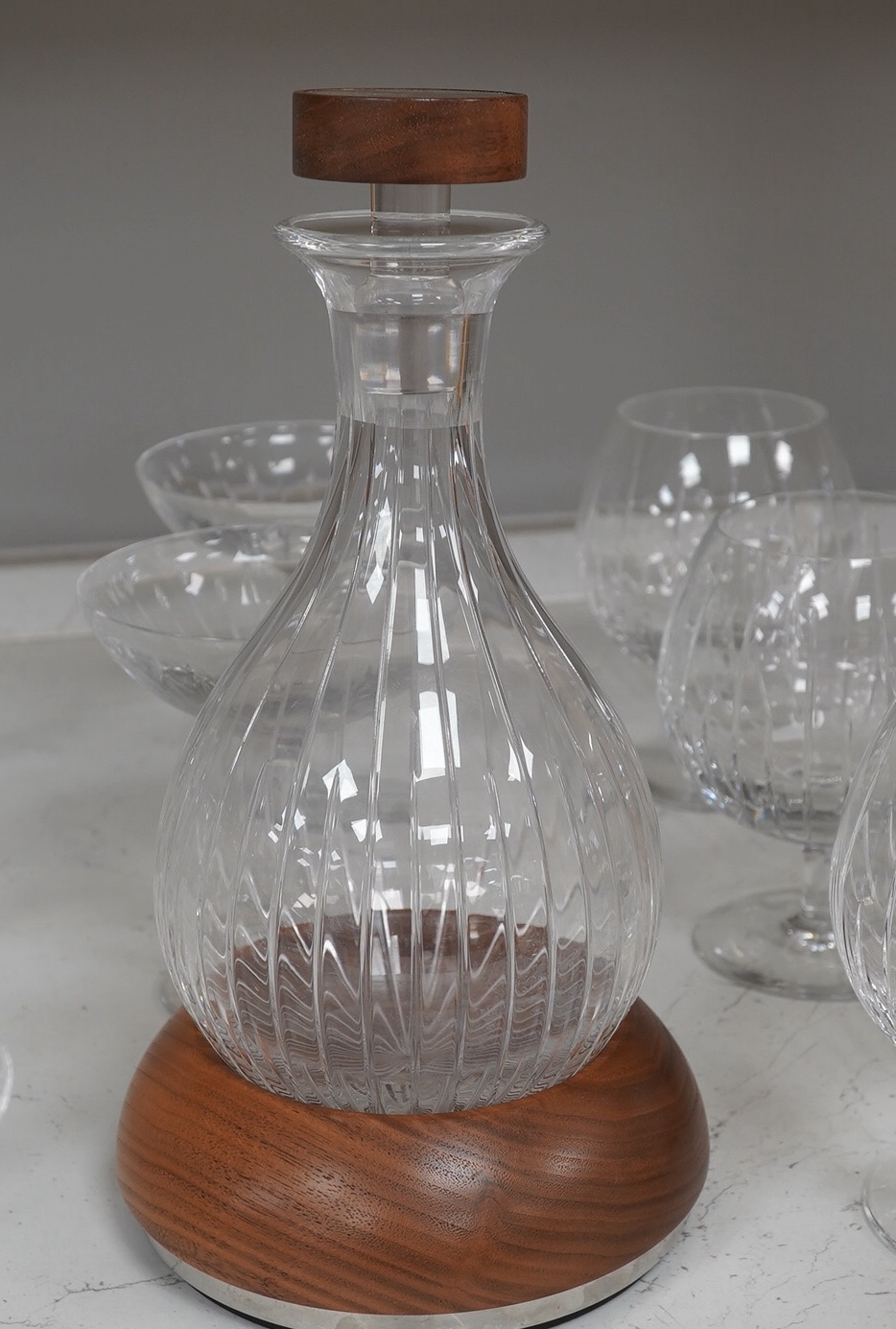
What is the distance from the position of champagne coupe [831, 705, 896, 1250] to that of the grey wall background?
0.43 metres

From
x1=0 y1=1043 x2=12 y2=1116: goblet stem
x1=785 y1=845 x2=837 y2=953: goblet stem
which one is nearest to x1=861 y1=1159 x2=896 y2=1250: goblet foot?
x1=785 y1=845 x2=837 y2=953: goblet stem

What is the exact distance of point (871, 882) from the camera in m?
0.39

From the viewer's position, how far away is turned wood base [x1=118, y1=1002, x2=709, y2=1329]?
36 centimetres

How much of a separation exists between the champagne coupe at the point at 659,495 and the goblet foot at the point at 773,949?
0.12 meters

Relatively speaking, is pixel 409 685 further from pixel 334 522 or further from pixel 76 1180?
pixel 76 1180

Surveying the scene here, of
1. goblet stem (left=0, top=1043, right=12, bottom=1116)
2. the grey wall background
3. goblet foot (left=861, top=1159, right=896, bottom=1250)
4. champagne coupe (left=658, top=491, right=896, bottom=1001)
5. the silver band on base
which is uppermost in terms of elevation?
the grey wall background

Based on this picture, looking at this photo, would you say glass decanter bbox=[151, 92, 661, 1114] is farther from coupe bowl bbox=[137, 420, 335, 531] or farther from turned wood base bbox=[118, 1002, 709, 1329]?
coupe bowl bbox=[137, 420, 335, 531]

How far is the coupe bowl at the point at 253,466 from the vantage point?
Answer: 0.71 metres

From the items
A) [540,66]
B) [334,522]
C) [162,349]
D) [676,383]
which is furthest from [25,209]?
[334,522]

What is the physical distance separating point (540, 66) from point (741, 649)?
434 mm

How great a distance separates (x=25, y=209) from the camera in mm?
802

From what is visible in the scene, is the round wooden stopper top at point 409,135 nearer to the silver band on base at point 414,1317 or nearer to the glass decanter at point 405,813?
the glass decanter at point 405,813

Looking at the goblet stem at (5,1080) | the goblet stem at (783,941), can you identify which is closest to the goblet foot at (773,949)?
the goblet stem at (783,941)

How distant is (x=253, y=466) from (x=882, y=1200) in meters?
0.44
